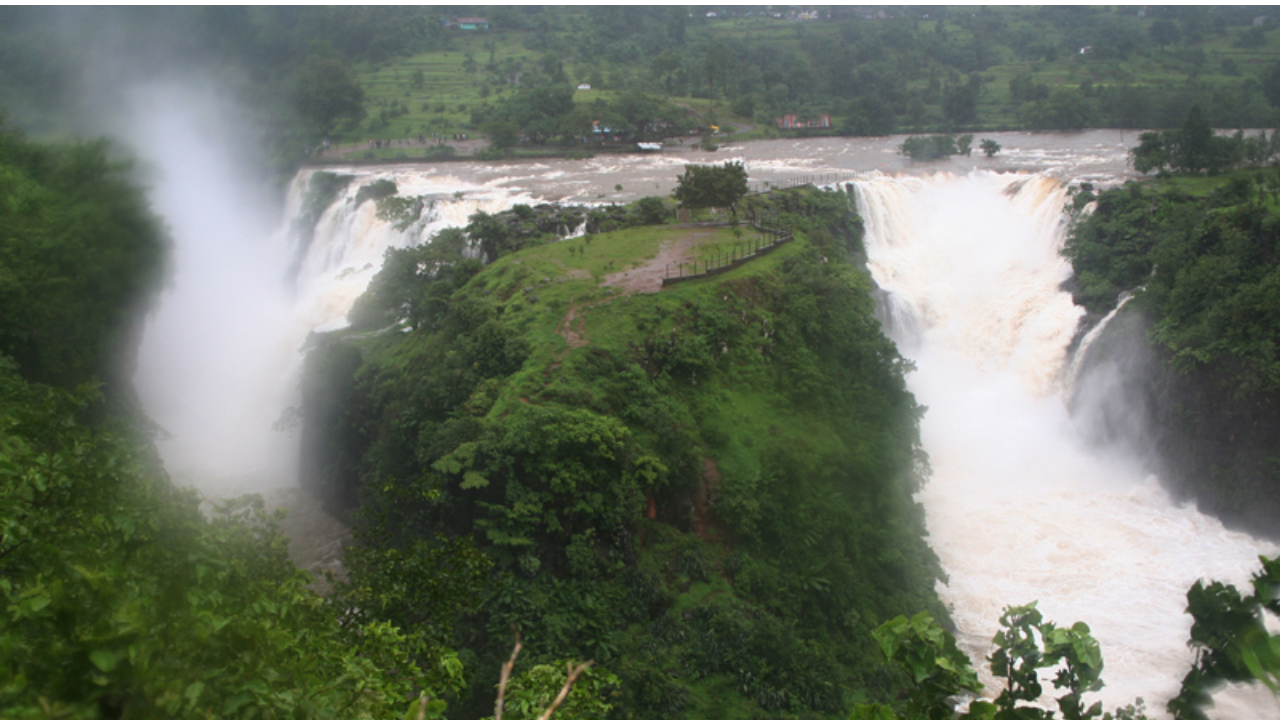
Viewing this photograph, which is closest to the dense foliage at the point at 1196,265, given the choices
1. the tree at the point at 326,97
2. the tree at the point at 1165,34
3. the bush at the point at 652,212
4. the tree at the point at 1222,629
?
the bush at the point at 652,212

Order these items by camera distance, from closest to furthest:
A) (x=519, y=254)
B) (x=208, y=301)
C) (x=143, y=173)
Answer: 1. (x=143, y=173)
2. (x=519, y=254)
3. (x=208, y=301)

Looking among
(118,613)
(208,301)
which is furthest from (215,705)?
(208,301)

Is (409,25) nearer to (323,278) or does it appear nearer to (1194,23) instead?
(323,278)

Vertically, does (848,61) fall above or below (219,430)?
above

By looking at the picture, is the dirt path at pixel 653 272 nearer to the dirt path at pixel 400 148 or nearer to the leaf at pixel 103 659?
the leaf at pixel 103 659

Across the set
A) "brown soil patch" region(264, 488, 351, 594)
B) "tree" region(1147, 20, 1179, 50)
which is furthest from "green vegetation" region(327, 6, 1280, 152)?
"brown soil patch" region(264, 488, 351, 594)

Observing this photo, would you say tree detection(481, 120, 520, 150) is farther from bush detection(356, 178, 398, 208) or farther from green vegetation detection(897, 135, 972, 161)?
green vegetation detection(897, 135, 972, 161)
